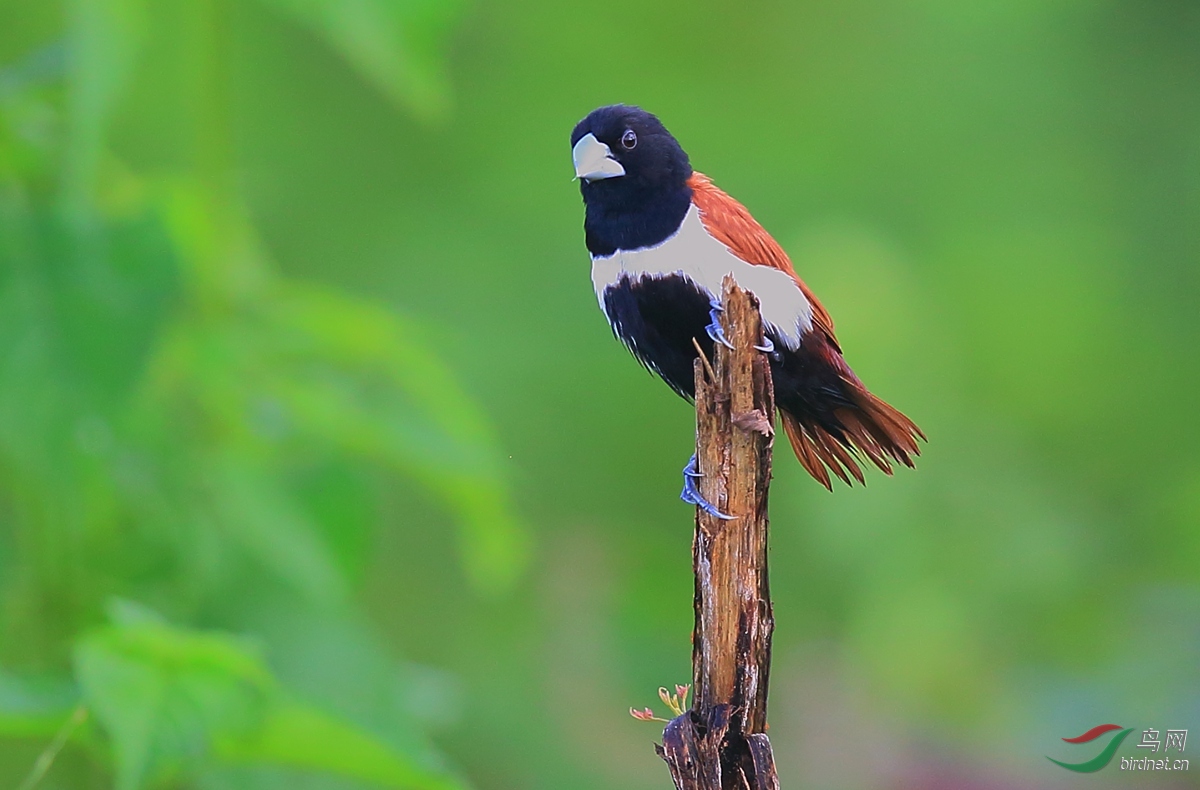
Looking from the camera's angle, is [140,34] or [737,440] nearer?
[737,440]

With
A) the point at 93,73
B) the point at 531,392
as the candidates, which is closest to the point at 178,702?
the point at 93,73

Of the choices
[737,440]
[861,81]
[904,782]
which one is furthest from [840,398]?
[861,81]

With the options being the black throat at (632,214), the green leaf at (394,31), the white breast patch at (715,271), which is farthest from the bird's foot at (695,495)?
the green leaf at (394,31)

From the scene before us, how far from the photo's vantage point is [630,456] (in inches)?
191

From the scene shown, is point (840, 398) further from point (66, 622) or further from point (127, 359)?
point (66, 622)

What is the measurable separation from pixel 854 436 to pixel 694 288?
370 millimetres

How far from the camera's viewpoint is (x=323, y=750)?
1847 millimetres

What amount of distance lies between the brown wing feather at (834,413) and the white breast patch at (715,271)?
0.8 inches

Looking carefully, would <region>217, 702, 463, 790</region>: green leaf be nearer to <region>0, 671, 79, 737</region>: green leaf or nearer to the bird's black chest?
<region>0, 671, 79, 737</region>: green leaf

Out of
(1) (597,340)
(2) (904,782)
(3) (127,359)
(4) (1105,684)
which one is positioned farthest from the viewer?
(1) (597,340)

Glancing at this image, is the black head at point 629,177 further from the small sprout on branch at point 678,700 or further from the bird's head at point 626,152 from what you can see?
the small sprout on branch at point 678,700

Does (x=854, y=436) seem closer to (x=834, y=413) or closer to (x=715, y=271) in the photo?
(x=834, y=413)

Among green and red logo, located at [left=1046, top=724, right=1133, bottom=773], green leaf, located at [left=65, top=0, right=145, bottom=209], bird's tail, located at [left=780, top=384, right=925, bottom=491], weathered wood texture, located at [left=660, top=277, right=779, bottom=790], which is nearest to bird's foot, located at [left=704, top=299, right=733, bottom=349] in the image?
weathered wood texture, located at [left=660, top=277, right=779, bottom=790]

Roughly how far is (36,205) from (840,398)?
1236 mm
